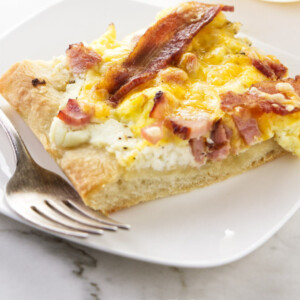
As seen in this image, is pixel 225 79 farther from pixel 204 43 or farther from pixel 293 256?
pixel 293 256

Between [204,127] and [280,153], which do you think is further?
[280,153]

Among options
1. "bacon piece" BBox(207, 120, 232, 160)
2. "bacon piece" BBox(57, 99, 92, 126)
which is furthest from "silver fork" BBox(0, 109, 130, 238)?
"bacon piece" BBox(207, 120, 232, 160)

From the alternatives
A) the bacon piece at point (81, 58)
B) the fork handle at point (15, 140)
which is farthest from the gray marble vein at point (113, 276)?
the bacon piece at point (81, 58)

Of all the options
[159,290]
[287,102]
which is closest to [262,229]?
[159,290]

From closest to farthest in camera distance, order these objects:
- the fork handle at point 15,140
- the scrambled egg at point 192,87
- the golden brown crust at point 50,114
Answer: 1. the golden brown crust at point 50,114
2. the scrambled egg at point 192,87
3. the fork handle at point 15,140

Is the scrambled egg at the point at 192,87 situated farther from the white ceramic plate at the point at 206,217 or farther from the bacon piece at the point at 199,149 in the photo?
the white ceramic plate at the point at 206,217

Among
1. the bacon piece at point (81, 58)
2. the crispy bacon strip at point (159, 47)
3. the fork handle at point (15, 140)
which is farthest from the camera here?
the bacon piece at point (81, 58)

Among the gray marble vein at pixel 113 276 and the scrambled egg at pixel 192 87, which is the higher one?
the scrambled egg at pixel 192 87
